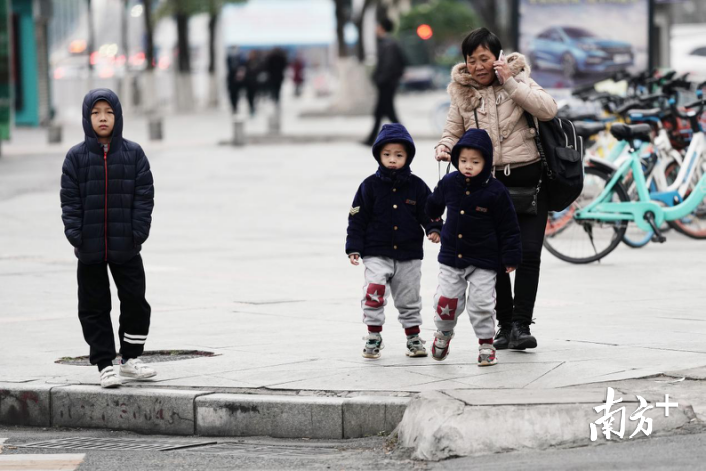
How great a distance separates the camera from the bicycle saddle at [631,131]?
1072 cm

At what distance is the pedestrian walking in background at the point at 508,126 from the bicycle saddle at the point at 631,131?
3.81 metres

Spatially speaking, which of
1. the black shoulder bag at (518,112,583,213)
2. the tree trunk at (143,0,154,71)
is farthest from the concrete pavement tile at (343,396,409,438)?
the tree trunk at (143,0,154,71)

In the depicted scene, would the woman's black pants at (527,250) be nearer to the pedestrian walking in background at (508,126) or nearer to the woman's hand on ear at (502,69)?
the pedestrian walking in background at (508,126)

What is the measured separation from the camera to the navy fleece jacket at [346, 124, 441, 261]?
268 inches

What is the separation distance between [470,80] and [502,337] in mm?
1397

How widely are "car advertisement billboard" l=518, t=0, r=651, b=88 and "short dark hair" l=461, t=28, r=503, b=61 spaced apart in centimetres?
1115

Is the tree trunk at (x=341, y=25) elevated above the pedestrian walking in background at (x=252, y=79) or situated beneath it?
elevated above

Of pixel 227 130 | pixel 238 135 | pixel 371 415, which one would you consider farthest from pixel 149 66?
pixel 371 415

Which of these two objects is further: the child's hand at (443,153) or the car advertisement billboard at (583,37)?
the car advertisement billboard at (583,37)

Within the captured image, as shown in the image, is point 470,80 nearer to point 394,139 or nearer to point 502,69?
point 502,69

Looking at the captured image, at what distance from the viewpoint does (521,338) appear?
6.99 metres

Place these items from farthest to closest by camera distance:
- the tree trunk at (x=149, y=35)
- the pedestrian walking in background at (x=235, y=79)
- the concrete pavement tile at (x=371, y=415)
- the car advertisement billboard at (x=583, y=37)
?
the tree trunk at (x=149, y=35) → the pedestrian walking in background at (x=235, y=79) → the car advertisement billboard at (x=583, y=37) → the concrete pavement tile at (x=371, y=415)

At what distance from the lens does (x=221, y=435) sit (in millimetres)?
6094

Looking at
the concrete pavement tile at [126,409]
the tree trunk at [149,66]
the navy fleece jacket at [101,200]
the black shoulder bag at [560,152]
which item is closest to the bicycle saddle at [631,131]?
the black shoulder bag at [560,152]
